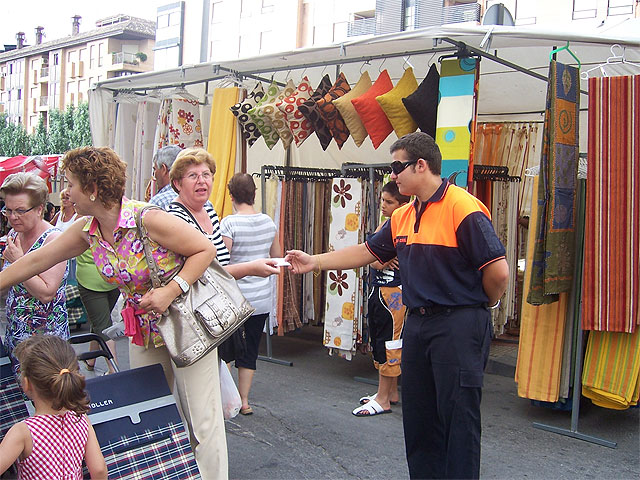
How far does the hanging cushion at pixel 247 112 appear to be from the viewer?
6.02 m

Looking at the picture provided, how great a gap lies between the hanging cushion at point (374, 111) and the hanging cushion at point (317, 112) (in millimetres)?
425

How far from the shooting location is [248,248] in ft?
15.4

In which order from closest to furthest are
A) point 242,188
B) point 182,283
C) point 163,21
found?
1. point 182,283
2. point 242,188
3. point 163,21

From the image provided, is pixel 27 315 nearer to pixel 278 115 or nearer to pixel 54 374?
pixel 54 374

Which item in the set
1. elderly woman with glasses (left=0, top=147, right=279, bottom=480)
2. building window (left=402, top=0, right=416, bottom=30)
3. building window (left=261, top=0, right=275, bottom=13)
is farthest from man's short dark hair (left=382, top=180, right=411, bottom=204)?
building window (left=261, top=0, right=275, bottom=13)

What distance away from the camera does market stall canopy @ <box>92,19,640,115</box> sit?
4.43 m

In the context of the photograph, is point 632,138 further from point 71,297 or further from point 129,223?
point 71,297

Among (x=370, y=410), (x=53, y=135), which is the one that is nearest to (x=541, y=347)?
(x=370, y=410)

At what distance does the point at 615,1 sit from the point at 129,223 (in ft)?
76.6

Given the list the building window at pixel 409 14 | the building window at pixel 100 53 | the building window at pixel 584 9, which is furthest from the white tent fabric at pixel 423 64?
the building window at pixel 100 53

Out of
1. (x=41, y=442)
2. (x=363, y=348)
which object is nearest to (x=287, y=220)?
(x=363, y=348)

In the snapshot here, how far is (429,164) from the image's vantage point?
9.82 ft

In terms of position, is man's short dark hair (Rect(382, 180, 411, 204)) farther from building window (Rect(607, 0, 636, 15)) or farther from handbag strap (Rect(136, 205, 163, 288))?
building window (Rect(607, 0, 636, 15))

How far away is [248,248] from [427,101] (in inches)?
67.9
